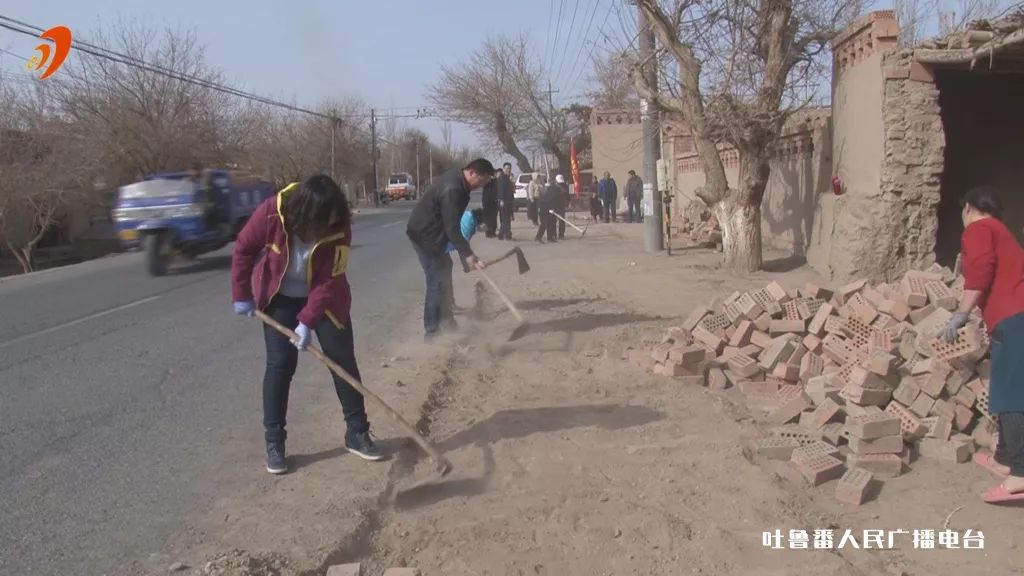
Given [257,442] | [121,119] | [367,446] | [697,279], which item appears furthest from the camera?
[121,119]

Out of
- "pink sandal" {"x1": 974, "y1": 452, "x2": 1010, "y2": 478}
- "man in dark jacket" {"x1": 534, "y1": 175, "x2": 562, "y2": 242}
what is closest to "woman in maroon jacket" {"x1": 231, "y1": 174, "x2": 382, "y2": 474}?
"pink sandal" {"x1": 974, "y1": 452, "x2": 1010, "y2": 478}

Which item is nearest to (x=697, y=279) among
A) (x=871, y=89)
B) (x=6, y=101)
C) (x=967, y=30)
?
(x=871, y=89)

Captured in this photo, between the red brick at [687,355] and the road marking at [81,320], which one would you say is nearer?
the red brick at [687,355]

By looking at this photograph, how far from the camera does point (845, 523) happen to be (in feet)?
12.9

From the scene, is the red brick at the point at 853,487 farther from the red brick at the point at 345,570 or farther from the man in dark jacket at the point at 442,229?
the man in dark jacket at the point at 442,229

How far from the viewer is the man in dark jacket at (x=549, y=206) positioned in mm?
18428

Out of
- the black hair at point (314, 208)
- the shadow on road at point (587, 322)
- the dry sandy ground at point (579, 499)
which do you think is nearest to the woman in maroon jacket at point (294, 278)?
the black hair at point (314, 208)

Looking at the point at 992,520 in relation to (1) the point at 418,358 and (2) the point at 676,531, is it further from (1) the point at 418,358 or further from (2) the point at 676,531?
(1) the point at 418,358

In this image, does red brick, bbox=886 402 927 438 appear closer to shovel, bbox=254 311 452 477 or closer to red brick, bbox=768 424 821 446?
red brick, bbox=768 424 821 446

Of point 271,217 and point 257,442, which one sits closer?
point 271,217

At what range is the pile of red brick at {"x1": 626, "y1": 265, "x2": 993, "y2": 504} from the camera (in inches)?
180

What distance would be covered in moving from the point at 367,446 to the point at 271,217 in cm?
132

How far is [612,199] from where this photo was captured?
25922 mm

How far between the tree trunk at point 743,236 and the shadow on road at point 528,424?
6.46 metres
